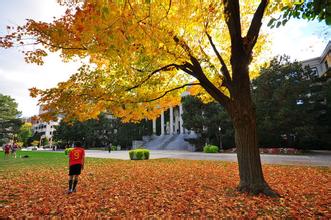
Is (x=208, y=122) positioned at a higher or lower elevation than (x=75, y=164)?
higher

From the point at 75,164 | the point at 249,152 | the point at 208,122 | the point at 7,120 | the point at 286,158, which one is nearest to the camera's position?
the point at 249,152

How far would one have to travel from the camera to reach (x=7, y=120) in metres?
62.8

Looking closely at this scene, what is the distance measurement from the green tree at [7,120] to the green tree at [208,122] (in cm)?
5538

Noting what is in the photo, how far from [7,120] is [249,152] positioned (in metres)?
Result: 74.1

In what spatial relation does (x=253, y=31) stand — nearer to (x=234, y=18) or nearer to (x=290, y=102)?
(x=234, y=18)

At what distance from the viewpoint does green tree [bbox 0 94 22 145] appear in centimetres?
6284

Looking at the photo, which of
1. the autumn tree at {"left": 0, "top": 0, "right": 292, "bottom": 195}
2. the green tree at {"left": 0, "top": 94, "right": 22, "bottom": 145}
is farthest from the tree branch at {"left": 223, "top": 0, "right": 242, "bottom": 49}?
the green tree at {"left": 0, "top": 94, "right": 22, "bottom": 145}

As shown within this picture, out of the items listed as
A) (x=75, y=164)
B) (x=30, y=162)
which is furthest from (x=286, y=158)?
(x=30, y=162)

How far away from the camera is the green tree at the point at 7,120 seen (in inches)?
2474

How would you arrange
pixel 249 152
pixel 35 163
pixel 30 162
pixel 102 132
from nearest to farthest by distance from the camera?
pixel 249 152 → pixel 35 163 → pixel 30 162 → pixel 102 132

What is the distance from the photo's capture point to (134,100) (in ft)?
27.2

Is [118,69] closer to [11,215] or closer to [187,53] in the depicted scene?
[187,53]

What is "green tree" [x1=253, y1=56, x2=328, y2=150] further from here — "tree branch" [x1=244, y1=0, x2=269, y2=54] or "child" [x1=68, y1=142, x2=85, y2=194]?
"child" [x1=68, y1=142, x2=85, y2=194]

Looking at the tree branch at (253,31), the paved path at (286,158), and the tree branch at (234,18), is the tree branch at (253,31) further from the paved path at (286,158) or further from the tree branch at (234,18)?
the paved path at (286,158)
